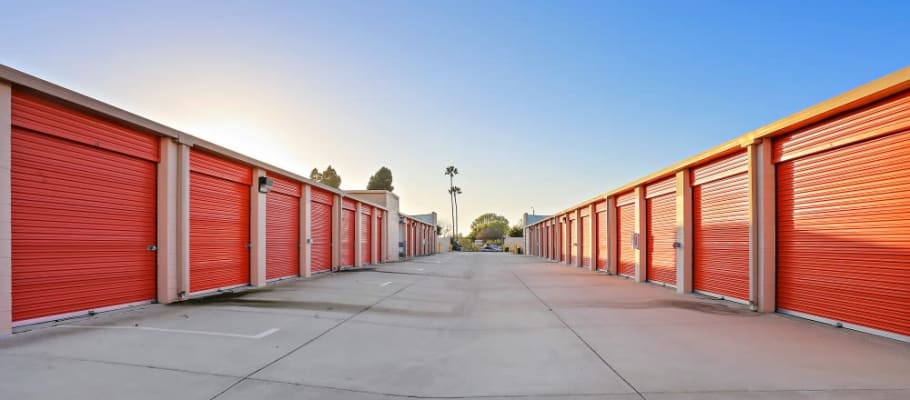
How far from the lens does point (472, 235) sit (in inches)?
4646

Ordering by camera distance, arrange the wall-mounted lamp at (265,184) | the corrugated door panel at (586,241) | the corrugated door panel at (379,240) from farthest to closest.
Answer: the corrugated door panel at (379,240)
the corrugated door panel at (586,241)
the wall-mounted lamp at (265,184)

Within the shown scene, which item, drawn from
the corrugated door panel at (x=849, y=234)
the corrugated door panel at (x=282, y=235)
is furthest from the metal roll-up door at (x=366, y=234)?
the corrugated door panel at (x=849, y=234)

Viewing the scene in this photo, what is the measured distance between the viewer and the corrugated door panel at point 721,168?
10703 millimetres

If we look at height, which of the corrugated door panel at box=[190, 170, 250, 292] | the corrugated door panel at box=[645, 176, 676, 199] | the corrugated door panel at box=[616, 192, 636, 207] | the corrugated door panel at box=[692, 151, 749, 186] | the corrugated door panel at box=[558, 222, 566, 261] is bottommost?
the corrugated door panel at box=[558, 222, 566, 261]

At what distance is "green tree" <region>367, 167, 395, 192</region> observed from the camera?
6981 centimetres

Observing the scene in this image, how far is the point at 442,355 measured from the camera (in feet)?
20.0

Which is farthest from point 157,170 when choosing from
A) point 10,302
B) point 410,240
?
point 410,240

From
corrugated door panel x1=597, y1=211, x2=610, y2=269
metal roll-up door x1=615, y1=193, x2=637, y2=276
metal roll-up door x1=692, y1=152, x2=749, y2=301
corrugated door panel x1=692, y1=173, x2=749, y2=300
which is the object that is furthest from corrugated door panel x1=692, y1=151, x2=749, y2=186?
corrugated door panel x1=597, y1=211, x2=610, y2=269

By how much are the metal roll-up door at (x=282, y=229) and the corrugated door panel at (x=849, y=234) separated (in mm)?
13962

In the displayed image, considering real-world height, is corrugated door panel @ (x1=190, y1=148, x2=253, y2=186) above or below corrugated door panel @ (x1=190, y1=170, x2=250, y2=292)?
above

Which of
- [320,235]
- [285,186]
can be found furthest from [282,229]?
[320,235]

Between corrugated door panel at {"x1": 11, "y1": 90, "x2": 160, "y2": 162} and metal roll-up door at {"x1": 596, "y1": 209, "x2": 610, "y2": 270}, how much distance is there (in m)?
18.3

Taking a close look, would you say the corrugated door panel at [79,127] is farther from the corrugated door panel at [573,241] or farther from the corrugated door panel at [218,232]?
the corrugated door panel at [573,241]

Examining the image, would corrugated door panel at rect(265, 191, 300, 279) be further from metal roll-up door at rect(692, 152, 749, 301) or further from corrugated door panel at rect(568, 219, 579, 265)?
corrugated door panel at rect(568, 219, 579, 265)
